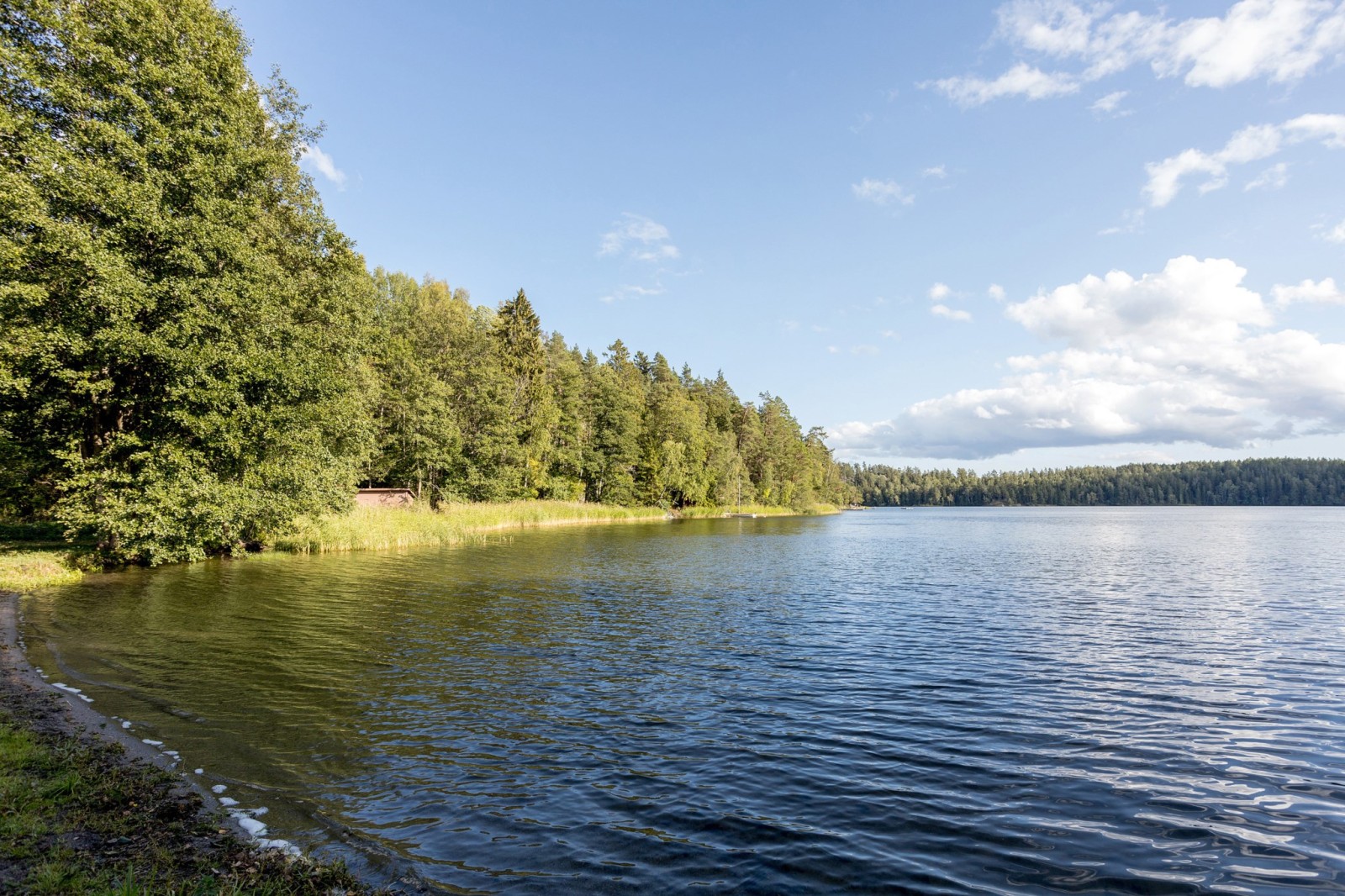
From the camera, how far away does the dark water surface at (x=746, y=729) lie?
25.2ft

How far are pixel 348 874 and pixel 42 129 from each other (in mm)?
33801

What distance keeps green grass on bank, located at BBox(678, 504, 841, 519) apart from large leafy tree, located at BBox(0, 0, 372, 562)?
86.2 meters

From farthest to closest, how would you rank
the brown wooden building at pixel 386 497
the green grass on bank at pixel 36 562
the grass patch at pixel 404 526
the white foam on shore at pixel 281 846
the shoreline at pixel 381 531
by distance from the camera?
the brown wooden building at pixel 386 497, the grass patch at pixel 404 526, the shoreline at pixel 381 531, the green grass on bank at pixel 36 562, the white foam on shore at pixel 281 846

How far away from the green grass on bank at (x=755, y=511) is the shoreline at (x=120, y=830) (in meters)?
104

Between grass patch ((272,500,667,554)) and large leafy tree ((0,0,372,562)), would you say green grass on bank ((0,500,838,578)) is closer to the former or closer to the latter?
grass patch ((272,500,667,554))

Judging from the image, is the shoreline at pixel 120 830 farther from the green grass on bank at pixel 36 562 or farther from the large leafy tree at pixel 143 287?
the large leafy tree at pixel 143 287

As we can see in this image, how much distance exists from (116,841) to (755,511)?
133496mm

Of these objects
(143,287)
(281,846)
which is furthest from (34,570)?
(281,846)

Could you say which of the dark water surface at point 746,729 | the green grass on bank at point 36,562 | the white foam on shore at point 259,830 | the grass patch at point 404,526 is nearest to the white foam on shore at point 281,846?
the white foam on shore at point 259,830

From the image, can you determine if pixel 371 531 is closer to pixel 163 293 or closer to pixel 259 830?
pixel 163 293

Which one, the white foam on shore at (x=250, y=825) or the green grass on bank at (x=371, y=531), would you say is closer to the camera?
the white foam on shore at (x=250, y=825)

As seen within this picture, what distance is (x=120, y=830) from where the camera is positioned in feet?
22.6

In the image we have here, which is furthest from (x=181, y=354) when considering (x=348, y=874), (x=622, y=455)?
(x=622, y=455)

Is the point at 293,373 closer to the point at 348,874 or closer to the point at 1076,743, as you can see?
the point at 348,874
